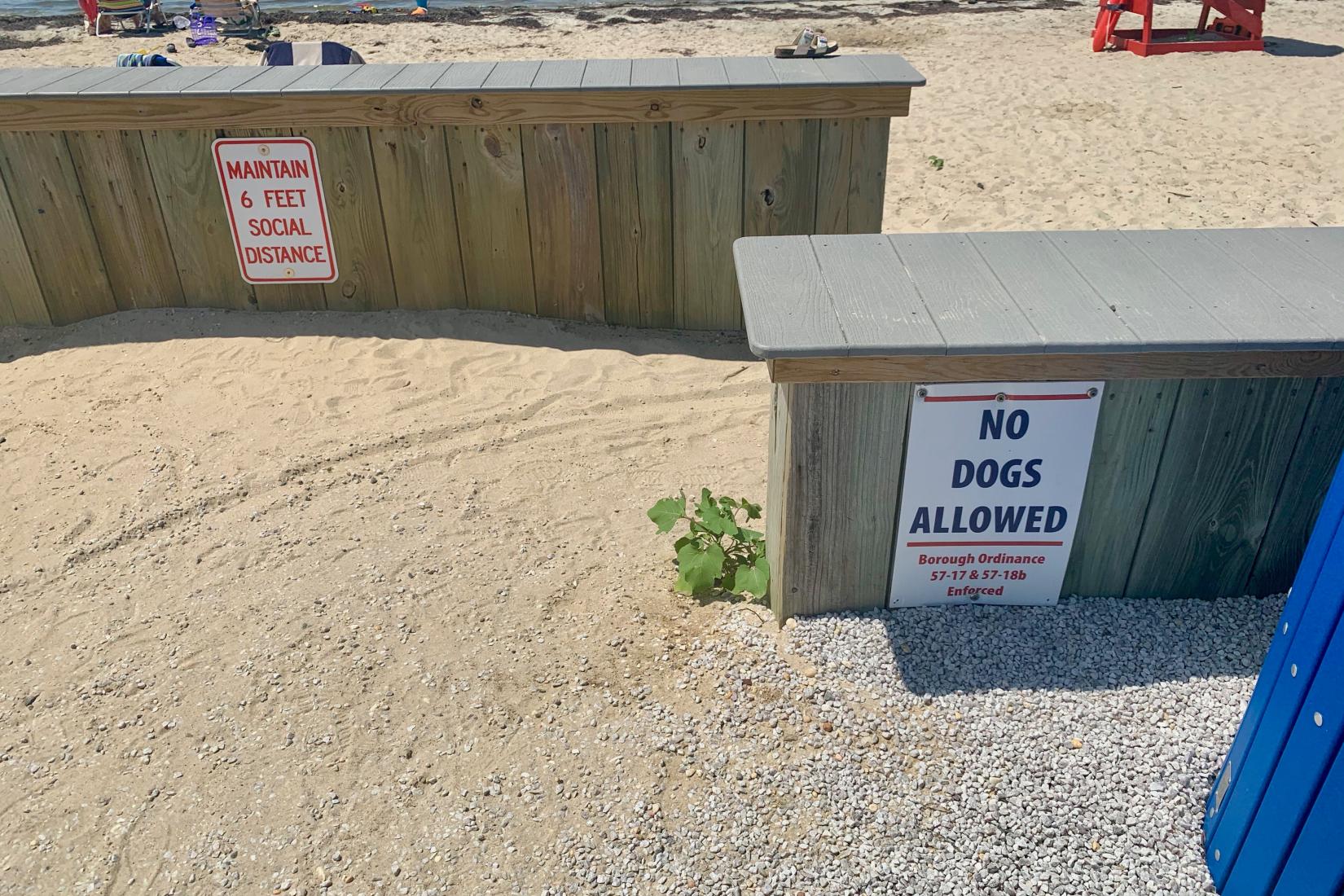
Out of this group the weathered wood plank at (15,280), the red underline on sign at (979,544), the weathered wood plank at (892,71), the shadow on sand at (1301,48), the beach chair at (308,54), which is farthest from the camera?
the shadow on sand at (1301,48)

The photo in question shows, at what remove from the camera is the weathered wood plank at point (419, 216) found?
5.32m

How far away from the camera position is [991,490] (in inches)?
115

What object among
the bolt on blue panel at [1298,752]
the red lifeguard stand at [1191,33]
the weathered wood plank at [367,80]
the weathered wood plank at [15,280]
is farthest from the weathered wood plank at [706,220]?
the red lifeguard stand at [1191,33]

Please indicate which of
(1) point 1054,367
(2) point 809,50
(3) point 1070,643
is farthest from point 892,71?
(3) point 1070,643

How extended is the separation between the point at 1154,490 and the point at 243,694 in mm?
2786

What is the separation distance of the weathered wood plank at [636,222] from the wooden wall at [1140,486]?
2622 mm

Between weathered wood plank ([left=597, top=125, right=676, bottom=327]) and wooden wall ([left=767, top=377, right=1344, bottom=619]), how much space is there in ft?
8.60

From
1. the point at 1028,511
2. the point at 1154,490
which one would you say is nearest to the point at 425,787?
the point at 1028,511

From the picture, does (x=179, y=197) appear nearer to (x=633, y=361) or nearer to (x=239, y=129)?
(x=239, y=129)

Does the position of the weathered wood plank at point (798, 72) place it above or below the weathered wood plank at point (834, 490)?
above

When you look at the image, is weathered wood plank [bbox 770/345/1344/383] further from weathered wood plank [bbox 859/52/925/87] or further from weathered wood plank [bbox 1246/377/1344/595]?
weathered wood plank [bbox 859/52/925/87]

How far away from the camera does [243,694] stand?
313 centimetres

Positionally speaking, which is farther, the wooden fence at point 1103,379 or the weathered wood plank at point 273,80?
the weathered wood plank at point 273,80

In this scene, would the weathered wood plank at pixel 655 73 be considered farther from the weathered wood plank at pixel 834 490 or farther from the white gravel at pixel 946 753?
the white gravel at pixel 946 753
